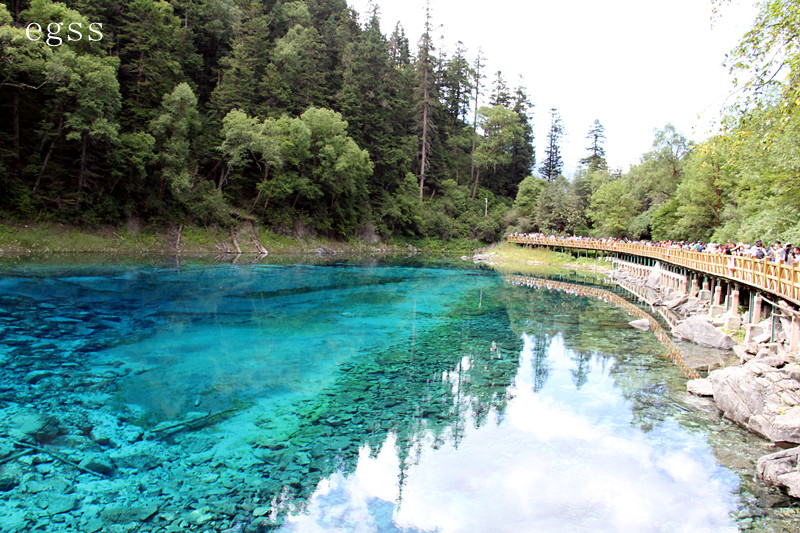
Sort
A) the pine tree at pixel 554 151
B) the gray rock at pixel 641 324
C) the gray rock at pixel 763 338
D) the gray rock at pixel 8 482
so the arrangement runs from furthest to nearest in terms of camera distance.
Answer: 1. the pine tree at pixel 554 151
2. the gray rock at pixel 641 324
3. the gray rock at pixel 763 338
4. the gray rock at pixel 8 482

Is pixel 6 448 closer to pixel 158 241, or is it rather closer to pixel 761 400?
pixel 761 400

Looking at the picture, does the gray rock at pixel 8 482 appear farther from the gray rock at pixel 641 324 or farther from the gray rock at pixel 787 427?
the gray rock at pixel 641 324

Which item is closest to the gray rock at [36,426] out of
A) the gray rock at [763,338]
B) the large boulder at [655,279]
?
the gray rock at [763,338]

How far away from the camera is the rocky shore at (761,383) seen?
7.60 meters

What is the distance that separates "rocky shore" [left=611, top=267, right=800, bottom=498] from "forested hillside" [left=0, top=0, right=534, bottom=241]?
1460 inches

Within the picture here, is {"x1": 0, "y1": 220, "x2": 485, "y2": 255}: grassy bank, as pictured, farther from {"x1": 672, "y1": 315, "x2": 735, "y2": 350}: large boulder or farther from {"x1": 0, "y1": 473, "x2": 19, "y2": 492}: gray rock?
{"x1": 672, "y1": 315, "x2": 735, "y2": 350}: large boulder

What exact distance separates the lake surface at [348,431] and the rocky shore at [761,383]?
1.32ft

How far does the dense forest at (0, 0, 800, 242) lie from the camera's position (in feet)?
97.2

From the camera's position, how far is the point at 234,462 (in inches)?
296

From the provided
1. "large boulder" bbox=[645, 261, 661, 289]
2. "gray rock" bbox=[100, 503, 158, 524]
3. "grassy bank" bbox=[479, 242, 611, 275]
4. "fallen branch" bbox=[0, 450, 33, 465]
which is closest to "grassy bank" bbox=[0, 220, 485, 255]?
"grassy bank" bbox=[479, 242, 611, 275]

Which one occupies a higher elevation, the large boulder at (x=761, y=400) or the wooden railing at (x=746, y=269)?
the wooden railing at (x=746, y=269)

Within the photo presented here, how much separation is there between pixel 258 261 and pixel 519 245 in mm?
37409

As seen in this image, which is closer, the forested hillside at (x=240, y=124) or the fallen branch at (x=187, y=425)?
the fallen branch at (x=187, y=425)

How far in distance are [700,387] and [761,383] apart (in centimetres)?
180
